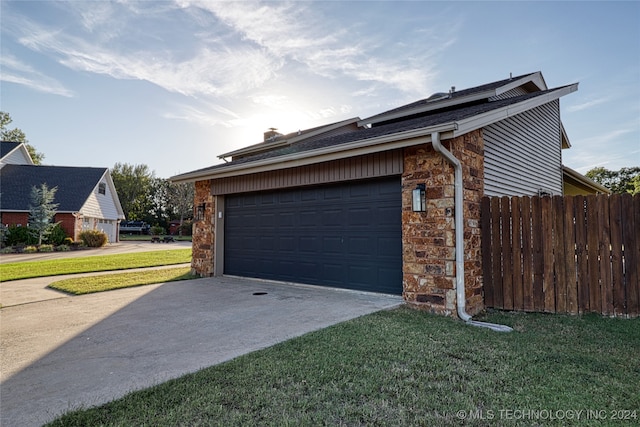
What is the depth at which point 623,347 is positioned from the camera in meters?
3.45

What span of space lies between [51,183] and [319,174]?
77.4 feet

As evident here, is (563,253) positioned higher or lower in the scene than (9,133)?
lower

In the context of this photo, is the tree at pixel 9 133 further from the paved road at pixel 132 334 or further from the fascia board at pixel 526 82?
the fascia board at pixel 526 82

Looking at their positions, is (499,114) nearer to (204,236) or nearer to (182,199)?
(204,236)

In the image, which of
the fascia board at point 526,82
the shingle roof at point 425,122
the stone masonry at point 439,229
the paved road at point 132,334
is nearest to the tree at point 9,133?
the shingle roof at point 425,122

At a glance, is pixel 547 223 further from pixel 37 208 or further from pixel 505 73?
pixel 37 208

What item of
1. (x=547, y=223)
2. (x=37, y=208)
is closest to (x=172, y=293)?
(x=547, y=223)

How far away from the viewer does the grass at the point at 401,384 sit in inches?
82.4

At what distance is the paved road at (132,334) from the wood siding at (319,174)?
212 centimetres

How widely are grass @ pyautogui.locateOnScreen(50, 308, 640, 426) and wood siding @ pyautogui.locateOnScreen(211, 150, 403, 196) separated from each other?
276 cm

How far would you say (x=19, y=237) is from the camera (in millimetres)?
Result: 18547

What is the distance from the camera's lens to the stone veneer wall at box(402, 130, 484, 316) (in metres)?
4.80

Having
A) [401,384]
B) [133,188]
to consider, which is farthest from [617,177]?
[133,188]

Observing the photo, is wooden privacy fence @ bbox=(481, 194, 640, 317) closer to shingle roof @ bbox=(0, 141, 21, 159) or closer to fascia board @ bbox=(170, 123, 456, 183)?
fascia board @ bbox=(170, 123, 456, 183)
